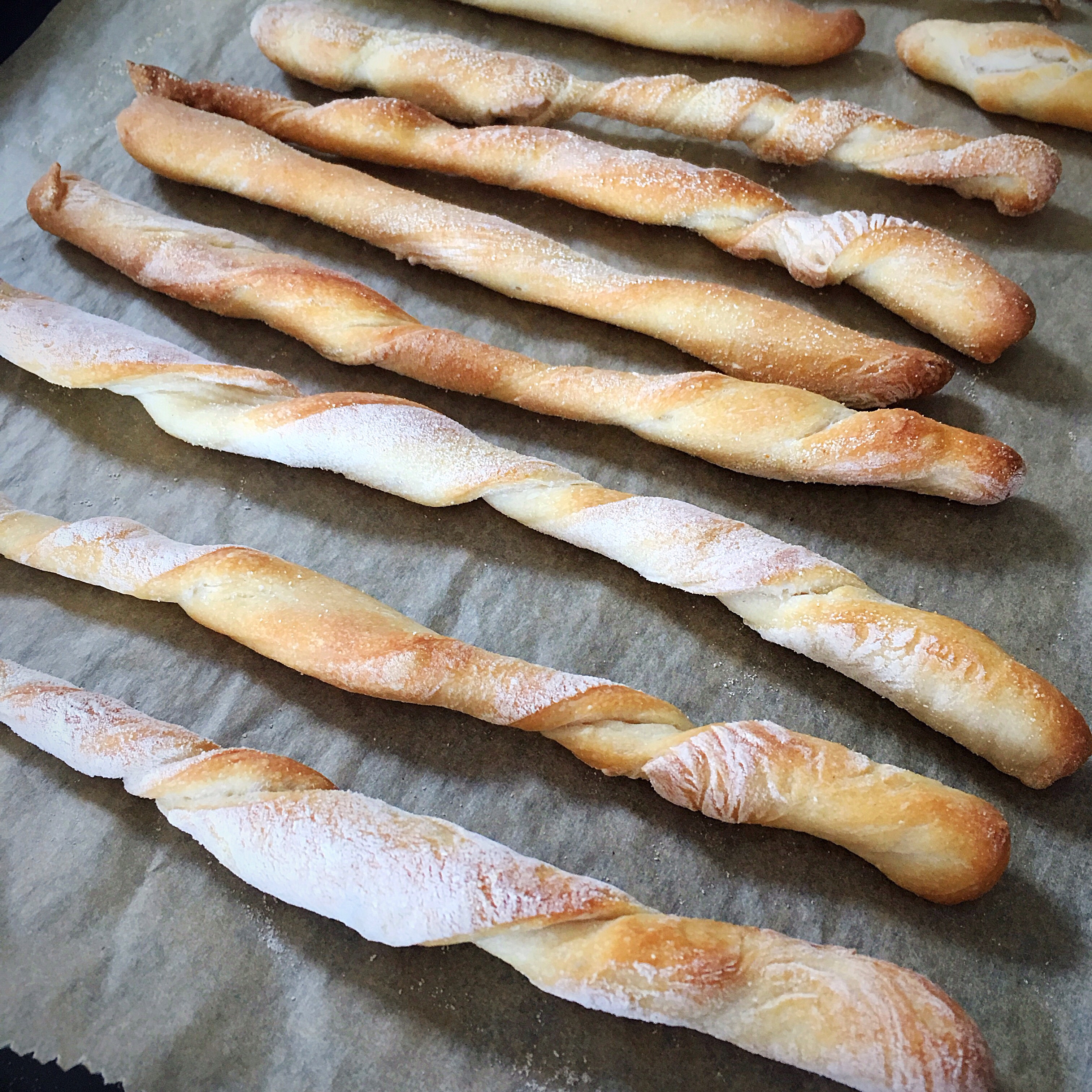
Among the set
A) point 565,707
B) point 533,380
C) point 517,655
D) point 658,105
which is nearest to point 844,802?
point 565,707

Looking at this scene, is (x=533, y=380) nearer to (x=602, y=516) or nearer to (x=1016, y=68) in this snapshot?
(x=602, y=516)

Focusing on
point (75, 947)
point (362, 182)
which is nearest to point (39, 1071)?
point (75, 947)

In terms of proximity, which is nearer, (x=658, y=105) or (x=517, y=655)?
(x=517, y=655)

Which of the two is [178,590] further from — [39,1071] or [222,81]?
[222,81]

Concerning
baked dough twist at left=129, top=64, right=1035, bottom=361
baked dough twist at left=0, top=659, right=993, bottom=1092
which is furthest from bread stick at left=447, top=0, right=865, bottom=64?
baked dough twist at left=0, top=659, right=993, bottom=1092

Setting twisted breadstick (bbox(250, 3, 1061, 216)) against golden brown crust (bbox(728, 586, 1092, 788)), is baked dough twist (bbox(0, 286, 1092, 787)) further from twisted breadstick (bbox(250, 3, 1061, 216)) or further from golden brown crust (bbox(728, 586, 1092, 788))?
twisted breadstick (bbox(250, 3, 1061, 216))

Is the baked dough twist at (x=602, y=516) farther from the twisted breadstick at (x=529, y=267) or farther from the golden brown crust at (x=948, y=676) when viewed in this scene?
the twisted breadstick at (x=529, y=267)
